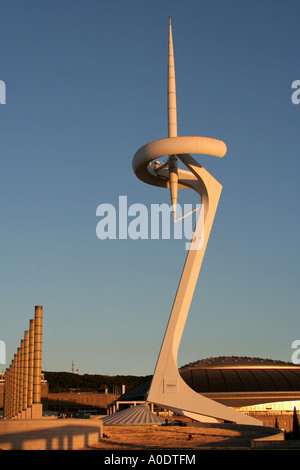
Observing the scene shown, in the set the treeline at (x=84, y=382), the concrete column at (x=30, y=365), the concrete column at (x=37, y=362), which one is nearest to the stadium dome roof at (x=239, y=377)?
the concrete column at (x=30, y=365)

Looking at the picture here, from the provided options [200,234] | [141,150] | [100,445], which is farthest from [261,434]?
[141,150]

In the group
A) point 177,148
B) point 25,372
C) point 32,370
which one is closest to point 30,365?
point 25,372

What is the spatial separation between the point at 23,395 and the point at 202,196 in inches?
876

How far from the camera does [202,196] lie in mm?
42344

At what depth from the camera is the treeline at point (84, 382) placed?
143625 millimetres

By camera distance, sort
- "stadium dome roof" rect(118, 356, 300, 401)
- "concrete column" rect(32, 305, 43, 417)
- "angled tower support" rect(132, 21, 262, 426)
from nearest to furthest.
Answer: "angled tower support" rect(132, 21, 262, 426), "concrete column" rect(32, 305, 43, 417), "stadium dome roof" rect(118, 356, 300, 401)

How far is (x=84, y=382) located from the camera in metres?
147

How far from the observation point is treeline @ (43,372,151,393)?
143625mm

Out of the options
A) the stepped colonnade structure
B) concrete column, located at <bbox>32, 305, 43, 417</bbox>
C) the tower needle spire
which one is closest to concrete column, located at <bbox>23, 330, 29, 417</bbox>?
the stepped colonnade structure

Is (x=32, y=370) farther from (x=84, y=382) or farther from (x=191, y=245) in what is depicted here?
(x=84, y=382)

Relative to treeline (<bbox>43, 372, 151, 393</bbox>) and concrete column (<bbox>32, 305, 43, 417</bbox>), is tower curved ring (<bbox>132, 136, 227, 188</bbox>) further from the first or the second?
treeline (<bbox>43, 372, 151, 393</bbox>)

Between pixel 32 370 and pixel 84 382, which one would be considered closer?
pixel 32 370
